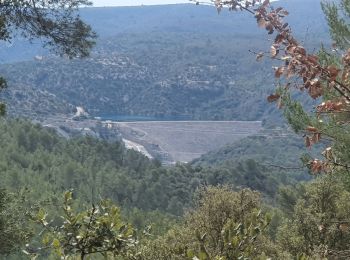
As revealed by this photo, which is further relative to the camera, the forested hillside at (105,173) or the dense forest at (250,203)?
the forested hillside at (105,173)

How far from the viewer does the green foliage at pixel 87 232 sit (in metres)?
2.69

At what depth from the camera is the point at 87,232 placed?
2.72 meters

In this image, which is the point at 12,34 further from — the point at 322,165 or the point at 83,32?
the point at 322,165

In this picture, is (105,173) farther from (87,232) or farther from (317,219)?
(87,232)

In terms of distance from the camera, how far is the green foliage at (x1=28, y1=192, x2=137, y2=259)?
269cm

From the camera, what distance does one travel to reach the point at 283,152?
120m

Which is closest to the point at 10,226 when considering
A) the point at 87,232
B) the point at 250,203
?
the point at 250,203

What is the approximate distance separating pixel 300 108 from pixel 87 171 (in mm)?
63173

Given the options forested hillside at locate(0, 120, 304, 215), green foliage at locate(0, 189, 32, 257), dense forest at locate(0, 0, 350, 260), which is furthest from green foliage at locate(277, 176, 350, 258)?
forested hillside at locate(0, 120, 304, 215)

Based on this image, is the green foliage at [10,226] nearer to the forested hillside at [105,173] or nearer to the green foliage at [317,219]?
the green foliage at [317,219]

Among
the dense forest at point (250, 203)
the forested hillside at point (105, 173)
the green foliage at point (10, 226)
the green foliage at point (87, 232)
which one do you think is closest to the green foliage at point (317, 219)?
the dense forest at point (250, 203)

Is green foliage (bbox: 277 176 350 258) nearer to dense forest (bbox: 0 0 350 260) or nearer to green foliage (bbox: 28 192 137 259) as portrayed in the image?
dense forest (bbox: 0 0 350 260)

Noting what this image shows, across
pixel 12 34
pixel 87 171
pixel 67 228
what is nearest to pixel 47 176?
pixel 87 171

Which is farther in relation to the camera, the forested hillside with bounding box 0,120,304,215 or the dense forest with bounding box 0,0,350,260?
the forested hillside with bounding box 0,120,304,215
